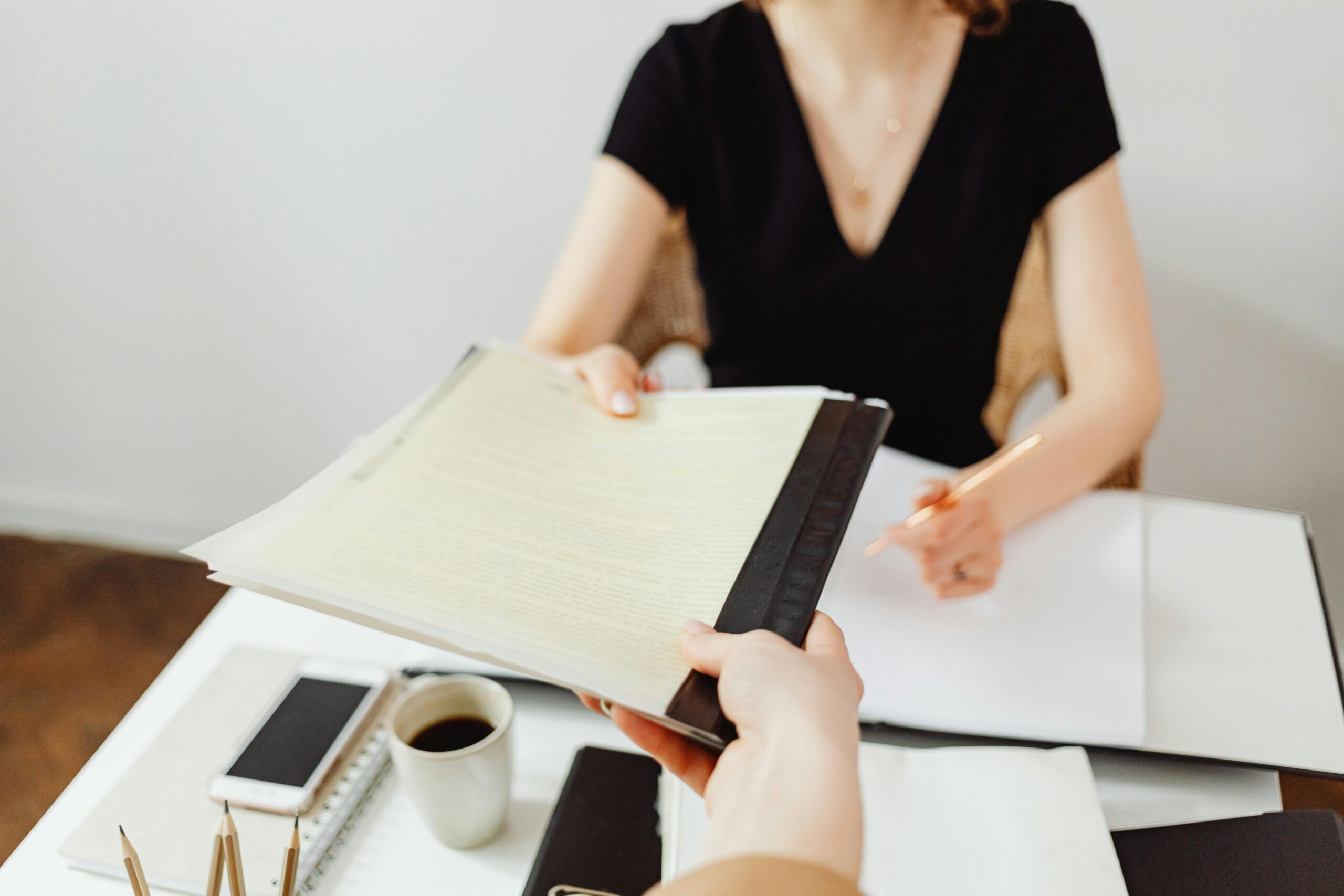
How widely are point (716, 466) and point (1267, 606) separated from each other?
0.49 metres

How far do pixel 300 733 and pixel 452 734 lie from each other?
123 mm

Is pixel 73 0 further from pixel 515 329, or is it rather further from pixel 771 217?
pixel 771 217

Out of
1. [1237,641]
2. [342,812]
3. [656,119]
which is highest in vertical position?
[656,119]

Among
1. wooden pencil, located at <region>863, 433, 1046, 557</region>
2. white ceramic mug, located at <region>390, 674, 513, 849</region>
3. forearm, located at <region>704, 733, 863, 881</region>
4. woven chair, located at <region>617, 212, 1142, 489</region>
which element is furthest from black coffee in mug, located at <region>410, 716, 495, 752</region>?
woven chair, located at <region>617, 212, 1142, 489</region>

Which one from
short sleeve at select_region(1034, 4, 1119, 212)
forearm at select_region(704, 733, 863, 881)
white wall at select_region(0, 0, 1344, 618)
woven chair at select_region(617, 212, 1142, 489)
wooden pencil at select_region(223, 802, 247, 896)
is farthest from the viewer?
white wall at select_region(0, 0, 1344, 618)

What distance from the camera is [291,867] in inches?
20.0

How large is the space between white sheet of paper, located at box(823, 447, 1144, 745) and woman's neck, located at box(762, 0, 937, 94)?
552mm

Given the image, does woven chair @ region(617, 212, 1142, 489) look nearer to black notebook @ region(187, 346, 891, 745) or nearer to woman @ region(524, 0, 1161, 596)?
woman @ region(524, 0, 1161, 596)

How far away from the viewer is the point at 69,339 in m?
1.81

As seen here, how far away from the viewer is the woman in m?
1.04

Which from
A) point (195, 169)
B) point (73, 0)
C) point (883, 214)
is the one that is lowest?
point (883, 214)

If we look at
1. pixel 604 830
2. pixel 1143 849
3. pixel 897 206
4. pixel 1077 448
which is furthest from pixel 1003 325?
pixel 604 830

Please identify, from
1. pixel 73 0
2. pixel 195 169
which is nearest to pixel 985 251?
pixel 195 169

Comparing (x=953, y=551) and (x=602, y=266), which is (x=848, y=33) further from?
(x=953, y=551)
